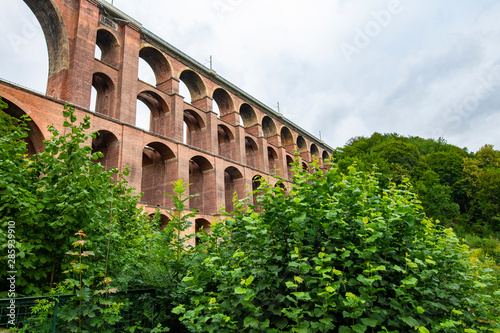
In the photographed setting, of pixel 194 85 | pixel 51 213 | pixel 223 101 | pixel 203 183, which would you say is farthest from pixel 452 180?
pixel 51 213

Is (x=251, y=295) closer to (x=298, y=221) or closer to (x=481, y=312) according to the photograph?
(x=298, y=221)

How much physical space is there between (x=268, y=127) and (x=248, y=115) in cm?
410

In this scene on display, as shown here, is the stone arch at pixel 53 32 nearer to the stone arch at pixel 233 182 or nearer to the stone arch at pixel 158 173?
the stone arch at pixel 158 173

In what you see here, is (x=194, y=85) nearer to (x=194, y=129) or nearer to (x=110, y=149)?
(x=194, y=129)

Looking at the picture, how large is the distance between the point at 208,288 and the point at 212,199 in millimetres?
22689

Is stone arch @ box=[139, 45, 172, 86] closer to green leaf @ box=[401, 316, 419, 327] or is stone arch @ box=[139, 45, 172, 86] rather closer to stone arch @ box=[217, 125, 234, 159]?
stone arch @ box=[217, 125, 234, 159]

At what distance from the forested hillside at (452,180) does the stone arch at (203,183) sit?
1288cm

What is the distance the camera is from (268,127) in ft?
127

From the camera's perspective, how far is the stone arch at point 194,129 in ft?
91.8

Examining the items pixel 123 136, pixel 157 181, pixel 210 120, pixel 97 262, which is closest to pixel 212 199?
pixel 157 181

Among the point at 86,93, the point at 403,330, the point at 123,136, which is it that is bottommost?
the point at 403,330

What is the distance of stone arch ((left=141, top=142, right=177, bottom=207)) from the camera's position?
75.8 feet

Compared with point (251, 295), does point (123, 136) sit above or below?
above

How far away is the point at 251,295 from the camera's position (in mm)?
2668
